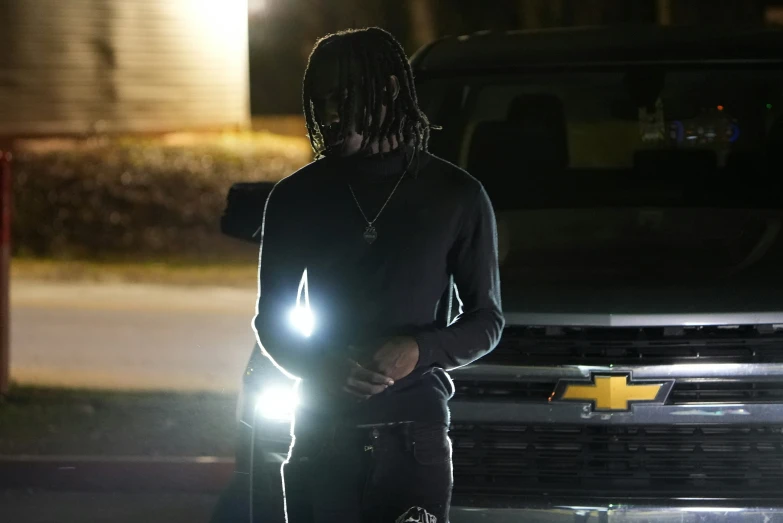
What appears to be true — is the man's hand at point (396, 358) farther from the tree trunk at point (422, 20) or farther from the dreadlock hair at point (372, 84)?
the tree trunk at point (422, 20)

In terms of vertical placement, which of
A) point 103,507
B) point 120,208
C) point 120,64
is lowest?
point 120,208

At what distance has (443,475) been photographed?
3.25 m

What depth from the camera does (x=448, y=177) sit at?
3291 millimetres

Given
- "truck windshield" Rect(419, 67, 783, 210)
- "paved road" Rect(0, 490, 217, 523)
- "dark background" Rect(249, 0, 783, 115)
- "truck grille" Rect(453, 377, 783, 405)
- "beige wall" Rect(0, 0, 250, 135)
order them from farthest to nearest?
1. "beige wall" Rect(0, 0, 250, 135)
2. "dark background" Rect(249, 0, 783, 115)
3. "paved road" Rect(0, 490, 217, 523)
4. "truck windshield" Rect(419, 67, 783, 210)
5. "truck grille" Rect(453, 377, 783, 405)

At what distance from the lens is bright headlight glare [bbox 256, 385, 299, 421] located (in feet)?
13.7

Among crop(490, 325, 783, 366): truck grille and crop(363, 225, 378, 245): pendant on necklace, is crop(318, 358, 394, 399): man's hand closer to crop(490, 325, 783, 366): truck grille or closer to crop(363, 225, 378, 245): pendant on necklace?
crop(363, 225, 378, 245): pendant on necklace

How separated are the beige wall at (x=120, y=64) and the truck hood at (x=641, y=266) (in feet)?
50.4

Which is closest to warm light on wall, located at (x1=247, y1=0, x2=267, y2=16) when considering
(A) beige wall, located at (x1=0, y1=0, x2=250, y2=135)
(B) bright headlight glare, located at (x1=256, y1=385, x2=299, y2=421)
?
(A) beige wall, located at (x1=0, y1=0, x2=250, y2=135)

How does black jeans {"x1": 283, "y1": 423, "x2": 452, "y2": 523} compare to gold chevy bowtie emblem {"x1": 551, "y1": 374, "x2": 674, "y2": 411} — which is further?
gold chevy bowtie emblem {"x1": 551, "y1": 374, "x2": 674, "y2": 411}

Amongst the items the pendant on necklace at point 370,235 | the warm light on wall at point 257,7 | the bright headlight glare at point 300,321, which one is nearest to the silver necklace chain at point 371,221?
the pendant on necklace at point 370,235

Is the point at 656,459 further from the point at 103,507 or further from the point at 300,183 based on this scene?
the point at 103,507

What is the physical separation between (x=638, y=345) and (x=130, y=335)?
23.3 ft

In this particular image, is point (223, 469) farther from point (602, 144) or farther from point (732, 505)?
point (732, 505)

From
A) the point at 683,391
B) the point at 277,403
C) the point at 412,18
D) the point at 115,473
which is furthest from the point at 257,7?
the point at 683,391
